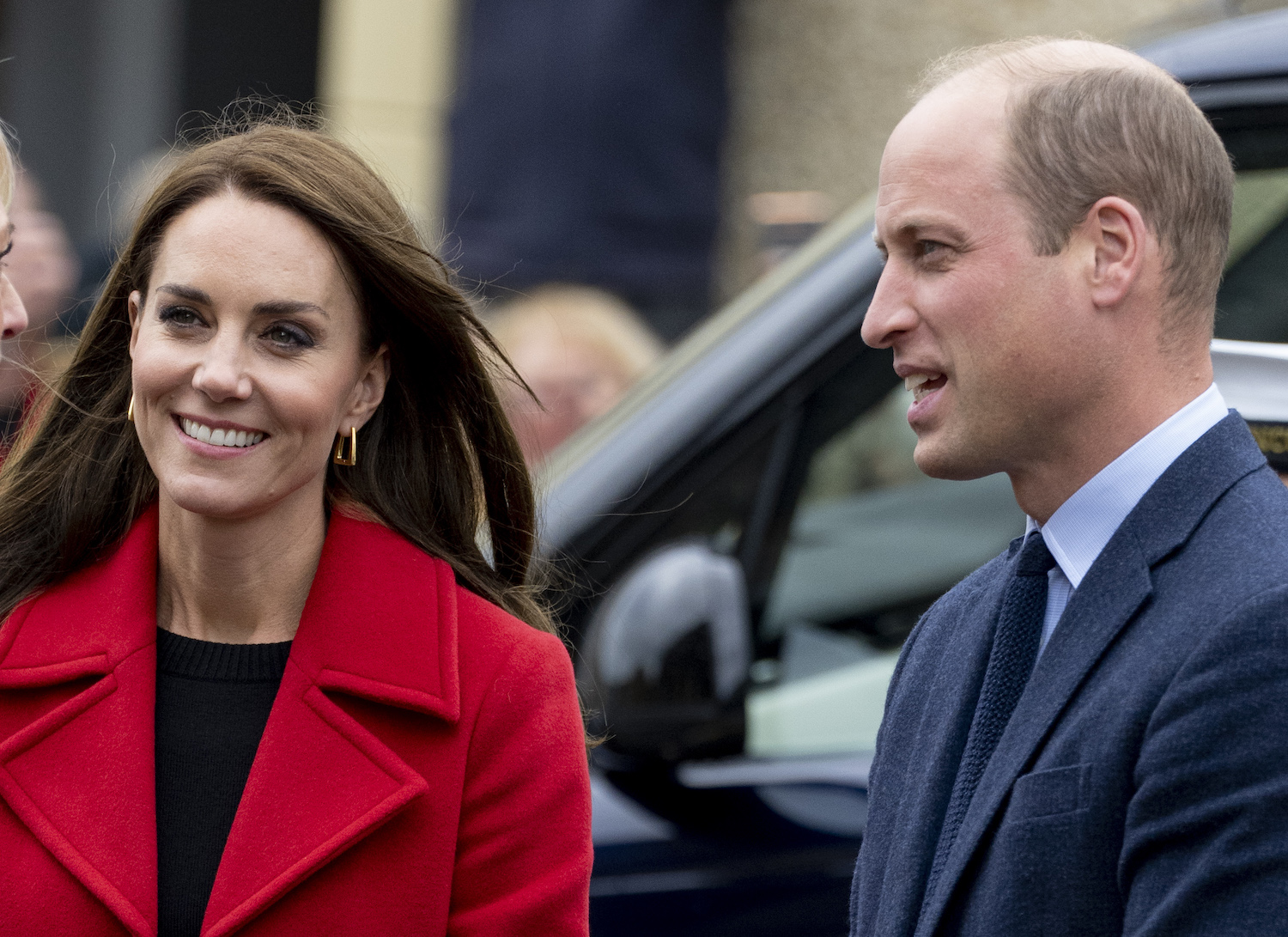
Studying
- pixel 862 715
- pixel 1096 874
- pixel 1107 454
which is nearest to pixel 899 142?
pixel 1107 454

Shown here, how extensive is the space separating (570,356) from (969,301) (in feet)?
9.05

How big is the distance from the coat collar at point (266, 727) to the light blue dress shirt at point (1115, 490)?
33.5 inches

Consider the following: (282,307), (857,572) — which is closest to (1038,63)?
(282,307)

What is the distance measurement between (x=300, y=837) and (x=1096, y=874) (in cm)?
103

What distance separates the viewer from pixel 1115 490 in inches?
66.7

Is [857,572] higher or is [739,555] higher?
[739,555]

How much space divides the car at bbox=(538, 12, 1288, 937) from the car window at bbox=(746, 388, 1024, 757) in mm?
12

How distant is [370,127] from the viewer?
855cm

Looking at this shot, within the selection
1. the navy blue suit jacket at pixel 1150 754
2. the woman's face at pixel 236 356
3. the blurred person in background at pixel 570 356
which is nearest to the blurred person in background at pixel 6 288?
the woman's face at pixel 236 356

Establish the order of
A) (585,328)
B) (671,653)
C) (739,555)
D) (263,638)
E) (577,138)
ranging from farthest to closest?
(577,138) < (585,328) < (739,555) < (671,653) < (263,638)

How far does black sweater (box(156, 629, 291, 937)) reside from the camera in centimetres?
215

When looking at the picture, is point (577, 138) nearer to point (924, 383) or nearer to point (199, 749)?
point (199, 749)

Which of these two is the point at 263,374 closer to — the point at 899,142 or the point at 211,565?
the point at 211,565

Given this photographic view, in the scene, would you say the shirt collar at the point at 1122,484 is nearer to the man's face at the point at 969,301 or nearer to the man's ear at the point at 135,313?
the man's face at the point at 969,301
